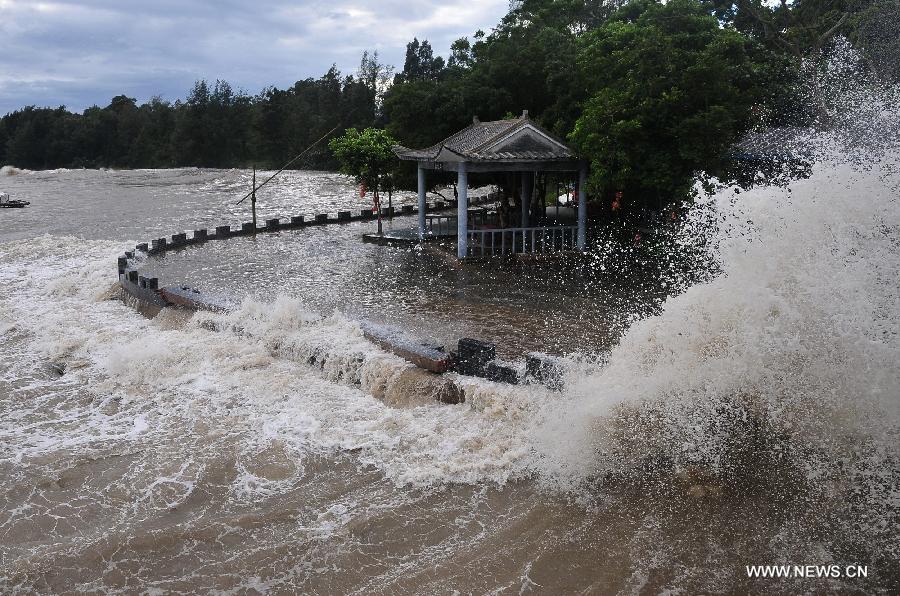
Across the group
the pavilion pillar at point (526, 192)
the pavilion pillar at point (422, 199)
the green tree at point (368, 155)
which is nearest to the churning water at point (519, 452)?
the pavilion pillar at point (526, 192)

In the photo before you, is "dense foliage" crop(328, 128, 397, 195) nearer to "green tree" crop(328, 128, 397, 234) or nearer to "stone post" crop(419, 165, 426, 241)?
"green tree" crop(328, 128, 397, 234)

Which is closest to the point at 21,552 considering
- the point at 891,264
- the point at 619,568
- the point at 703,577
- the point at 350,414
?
the point at 350,414

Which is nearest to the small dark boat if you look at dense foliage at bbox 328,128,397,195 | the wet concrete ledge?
the wet concrete ledge

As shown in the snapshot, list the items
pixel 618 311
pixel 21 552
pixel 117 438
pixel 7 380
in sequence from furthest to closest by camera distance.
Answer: pixel 618 311
pixel 7 380
pixel 117 438
pixel 21 552

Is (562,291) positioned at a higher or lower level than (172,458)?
higher

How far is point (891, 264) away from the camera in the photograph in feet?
26.1

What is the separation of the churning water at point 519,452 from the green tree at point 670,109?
508 cm

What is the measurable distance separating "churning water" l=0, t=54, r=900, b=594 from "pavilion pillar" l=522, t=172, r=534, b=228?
Answer: 26.0 feet

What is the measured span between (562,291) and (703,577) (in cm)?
878

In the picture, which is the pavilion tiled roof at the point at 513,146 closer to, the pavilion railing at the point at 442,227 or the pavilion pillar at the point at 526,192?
the pavilion pillar at the point at 526,192

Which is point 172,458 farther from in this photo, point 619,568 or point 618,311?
point 618,311

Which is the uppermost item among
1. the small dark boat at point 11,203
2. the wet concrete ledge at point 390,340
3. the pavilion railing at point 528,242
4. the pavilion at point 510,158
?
the pavilion at point 510,158

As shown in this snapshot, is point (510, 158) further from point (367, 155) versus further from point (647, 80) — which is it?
point (367, 155)

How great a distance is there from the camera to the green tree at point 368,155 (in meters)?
22.1
